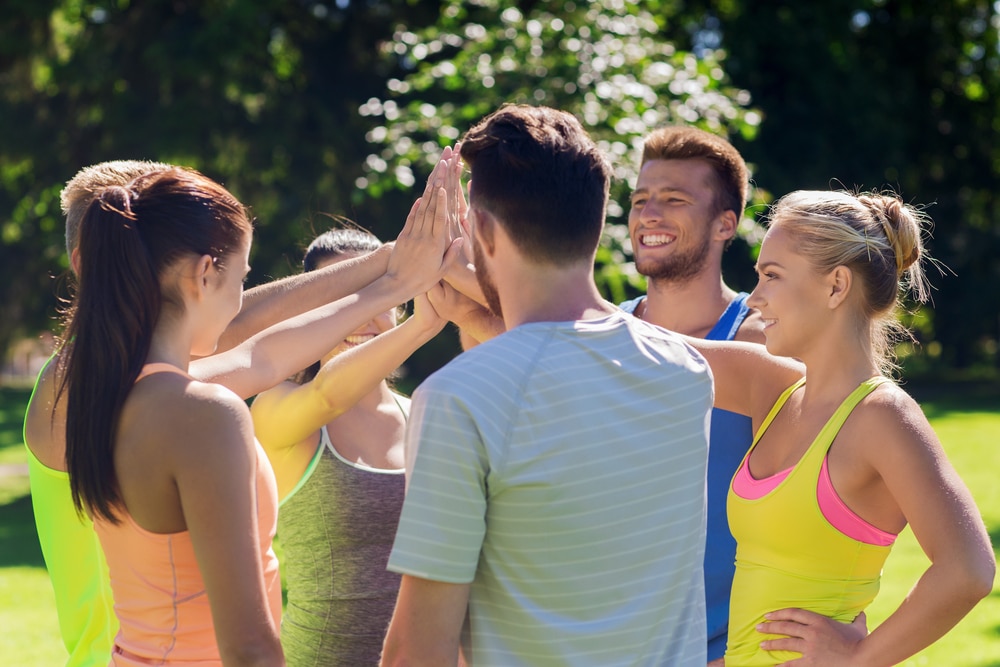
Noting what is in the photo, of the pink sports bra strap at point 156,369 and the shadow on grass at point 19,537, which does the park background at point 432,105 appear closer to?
the shadow on grass at point 19,537

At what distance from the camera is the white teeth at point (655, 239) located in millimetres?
3875

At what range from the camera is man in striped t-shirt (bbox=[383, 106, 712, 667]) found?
1.77 metres

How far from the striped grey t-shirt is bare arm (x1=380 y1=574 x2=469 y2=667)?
1.2 inches

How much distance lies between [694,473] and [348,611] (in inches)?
64.9

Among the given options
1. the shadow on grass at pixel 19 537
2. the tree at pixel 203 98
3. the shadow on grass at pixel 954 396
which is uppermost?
the tree at pixel 203 98

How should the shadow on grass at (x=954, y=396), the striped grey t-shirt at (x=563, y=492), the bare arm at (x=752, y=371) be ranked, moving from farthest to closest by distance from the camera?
the shadow on grass at (x=954, y=396)
the bare arm at (x=752, y=371)
the striped grey t-shirt at (x=563, y=492)

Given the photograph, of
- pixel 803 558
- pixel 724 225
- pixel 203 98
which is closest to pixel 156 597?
pixel 803 558

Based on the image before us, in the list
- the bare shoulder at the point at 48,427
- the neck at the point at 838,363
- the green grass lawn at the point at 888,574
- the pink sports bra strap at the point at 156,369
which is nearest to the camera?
the pink sports bra strap at the point at 156,369

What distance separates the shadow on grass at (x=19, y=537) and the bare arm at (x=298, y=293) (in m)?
7.68

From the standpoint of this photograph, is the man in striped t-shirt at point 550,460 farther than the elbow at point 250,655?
No

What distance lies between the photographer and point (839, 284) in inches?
107

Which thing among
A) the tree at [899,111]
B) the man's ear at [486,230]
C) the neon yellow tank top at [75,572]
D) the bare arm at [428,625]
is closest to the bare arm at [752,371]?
the man's ear at [486,230]

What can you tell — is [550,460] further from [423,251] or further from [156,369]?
[423,251]

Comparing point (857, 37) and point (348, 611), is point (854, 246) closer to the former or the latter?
point (348, 611)
